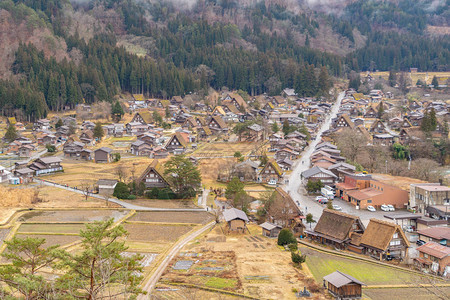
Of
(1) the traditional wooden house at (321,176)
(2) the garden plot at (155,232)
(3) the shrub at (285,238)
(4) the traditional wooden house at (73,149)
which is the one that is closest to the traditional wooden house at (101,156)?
(4) the traditional wooden house at (73,149)

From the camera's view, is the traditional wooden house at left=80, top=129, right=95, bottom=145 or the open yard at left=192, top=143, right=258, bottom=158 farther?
the traditional wooden house at left=80, top=129, right=95, bottom=145

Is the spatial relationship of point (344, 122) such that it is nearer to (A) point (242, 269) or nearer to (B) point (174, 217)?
(B) point (174, 217)

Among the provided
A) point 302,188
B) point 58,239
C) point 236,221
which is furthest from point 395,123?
A: point 58,239

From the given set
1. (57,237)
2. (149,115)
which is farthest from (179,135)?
(57,237)

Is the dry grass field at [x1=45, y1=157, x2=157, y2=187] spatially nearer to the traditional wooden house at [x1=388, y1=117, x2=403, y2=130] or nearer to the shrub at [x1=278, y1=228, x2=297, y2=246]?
the shrub at [x1=278, y1=228, x2=297, y2=246]

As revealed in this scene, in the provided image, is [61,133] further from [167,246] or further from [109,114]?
[167,246]

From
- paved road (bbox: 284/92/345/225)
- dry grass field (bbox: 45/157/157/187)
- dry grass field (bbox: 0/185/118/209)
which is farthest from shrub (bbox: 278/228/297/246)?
dry grass field (bbox: 45/157/157/187)
